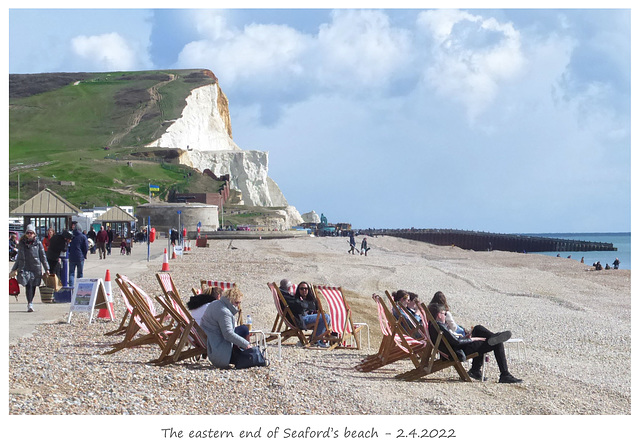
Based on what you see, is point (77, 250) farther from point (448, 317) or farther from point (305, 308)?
point (448, 317)

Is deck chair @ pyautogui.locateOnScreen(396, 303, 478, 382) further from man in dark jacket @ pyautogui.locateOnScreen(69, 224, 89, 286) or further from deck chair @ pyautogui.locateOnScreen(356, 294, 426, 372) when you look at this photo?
man in dark jacket @ pyautogui.locateOnScreen(69, 224, 89, 286)

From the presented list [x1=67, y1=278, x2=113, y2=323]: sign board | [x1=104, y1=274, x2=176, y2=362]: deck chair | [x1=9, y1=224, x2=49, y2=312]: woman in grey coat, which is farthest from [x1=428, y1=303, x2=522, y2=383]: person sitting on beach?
[x1=9, y1=224, x2=49, y2=312]: woman in grey coat

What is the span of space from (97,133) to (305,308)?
453ft

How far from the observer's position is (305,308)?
954 centimetres

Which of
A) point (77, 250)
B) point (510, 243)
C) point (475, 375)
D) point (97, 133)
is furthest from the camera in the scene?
point (97, 133)

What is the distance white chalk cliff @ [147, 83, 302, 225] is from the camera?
121m

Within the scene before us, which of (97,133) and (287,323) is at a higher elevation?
(97,133)

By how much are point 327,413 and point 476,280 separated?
62.3ft

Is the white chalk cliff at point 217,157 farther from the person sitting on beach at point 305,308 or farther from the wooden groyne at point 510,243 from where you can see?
the person sitting on beach at point 305,308

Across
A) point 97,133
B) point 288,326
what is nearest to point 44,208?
point 288,326

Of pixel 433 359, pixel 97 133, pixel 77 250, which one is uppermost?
pixel 97 133

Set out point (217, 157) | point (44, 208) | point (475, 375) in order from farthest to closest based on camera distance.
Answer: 1. point (217, 157)
2. point (44, 208)
3. point (475, 375)

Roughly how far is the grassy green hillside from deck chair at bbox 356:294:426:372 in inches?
2338
